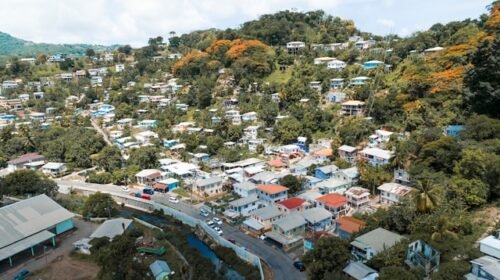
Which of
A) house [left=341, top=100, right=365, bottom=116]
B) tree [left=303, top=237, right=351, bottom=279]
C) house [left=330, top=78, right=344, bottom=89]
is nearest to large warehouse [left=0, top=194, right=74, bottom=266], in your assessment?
tree [left=303, top=237, right=351, bottom=279]

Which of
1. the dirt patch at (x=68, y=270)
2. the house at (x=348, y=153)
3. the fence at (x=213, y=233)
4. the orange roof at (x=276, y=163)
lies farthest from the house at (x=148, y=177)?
the house at (x=348, y=153)

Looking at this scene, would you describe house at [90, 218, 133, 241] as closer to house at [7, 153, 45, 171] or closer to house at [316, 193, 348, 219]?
house at [316, 193, 348, 219]

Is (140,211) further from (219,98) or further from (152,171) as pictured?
(219,98)

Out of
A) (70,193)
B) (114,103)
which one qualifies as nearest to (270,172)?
(70,193)

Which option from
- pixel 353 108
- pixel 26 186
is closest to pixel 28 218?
pixel 26 186

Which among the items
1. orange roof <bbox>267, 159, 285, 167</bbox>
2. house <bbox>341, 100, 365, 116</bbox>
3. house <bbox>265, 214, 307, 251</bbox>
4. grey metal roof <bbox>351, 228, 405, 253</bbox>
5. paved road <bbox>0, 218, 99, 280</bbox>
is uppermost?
house <bbox>341, 100, 365, 116</bbox>

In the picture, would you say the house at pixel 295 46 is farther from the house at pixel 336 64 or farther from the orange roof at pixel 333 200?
the orange roof at pixel 333 200
